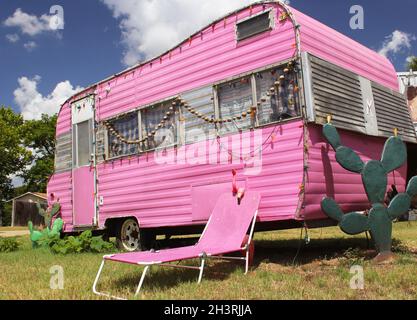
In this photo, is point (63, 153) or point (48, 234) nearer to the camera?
point (48, 234)

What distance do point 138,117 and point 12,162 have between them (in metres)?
31.6

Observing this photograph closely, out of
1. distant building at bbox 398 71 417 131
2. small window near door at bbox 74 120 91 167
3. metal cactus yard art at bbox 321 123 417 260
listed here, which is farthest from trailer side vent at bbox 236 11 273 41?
distant building at bbox 398 71 417 131

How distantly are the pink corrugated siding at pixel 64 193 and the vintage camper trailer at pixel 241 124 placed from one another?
2.68 feet

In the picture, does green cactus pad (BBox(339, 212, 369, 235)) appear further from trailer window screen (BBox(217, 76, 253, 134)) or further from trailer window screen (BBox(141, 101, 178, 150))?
trailer window screen (BBox(141, 101, 178, 150))

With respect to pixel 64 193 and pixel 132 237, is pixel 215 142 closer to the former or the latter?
pixel 132 237

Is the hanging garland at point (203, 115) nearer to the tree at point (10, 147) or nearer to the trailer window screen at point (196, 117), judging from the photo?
the trailer window screen at point (196, 117)

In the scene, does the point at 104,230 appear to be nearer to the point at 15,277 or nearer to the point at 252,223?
the point at 15,277

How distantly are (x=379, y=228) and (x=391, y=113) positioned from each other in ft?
8.56

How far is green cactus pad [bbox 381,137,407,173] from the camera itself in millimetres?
6246

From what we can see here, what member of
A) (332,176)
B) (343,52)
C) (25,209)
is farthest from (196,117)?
(25,209)

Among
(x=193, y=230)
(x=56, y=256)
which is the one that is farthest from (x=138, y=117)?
(x=56, y=256)

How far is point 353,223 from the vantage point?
5.92m
